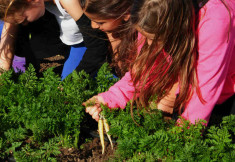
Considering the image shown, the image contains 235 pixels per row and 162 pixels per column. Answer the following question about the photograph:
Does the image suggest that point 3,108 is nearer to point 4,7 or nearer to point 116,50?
point 4,7

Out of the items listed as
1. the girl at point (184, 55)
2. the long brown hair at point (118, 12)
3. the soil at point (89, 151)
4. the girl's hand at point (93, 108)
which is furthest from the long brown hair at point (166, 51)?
the soil at point (89, 151)

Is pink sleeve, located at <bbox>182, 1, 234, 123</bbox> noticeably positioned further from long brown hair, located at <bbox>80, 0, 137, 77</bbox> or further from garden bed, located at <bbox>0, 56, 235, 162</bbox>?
long brown hair, located at <bbox>80, 0, 137, 77</bbox>

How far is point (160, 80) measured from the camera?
99.0 inches

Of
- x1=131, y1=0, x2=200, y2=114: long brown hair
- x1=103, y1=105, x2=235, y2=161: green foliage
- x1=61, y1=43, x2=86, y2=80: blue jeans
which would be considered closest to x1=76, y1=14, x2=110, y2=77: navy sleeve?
x1=61, y1=43, x2=86, y2=80: blue jeans

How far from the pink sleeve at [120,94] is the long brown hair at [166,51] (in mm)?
82

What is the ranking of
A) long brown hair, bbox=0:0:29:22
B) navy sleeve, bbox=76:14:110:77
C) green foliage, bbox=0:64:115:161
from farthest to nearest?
navy sleeve, bbox=76:14:110:77 < long brown hair, bbox=0:0:29:22 < green foliage, bbox=0:64:115:161

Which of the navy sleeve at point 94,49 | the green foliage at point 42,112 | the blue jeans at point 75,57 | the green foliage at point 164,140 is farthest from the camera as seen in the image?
the blue jeans at point 75,57

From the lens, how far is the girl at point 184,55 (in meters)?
2.01

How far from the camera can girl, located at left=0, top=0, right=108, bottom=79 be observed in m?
2.70

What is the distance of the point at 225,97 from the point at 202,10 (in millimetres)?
944

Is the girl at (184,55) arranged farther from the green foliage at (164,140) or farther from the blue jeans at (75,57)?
the blue jeans at (75,57)

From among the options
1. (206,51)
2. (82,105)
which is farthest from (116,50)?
(206,51)

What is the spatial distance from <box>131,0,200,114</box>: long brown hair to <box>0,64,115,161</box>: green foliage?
1.39 feet

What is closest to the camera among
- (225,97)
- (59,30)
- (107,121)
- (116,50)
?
(107,121)
